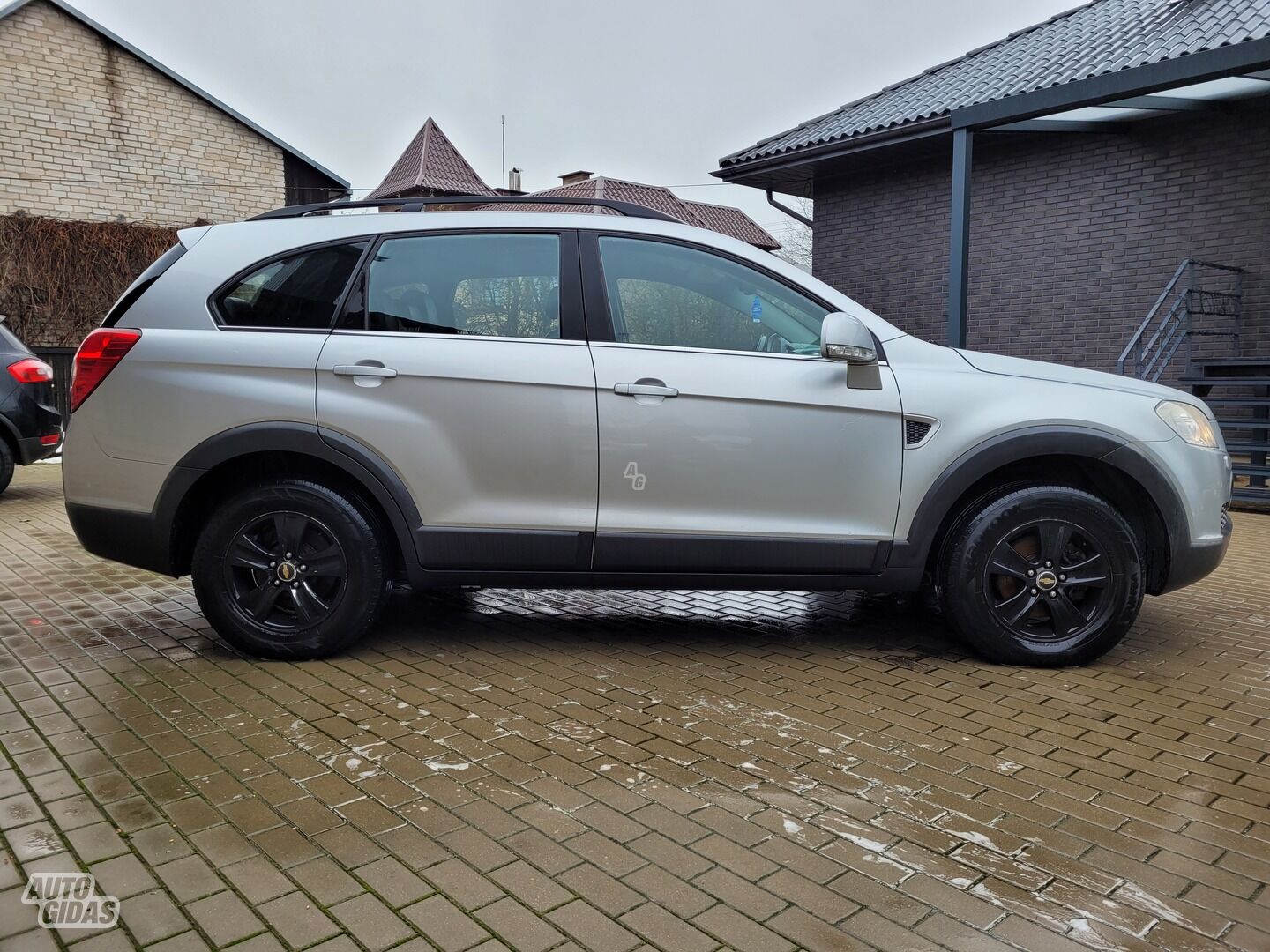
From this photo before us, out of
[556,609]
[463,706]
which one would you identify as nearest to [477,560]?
[463,706]

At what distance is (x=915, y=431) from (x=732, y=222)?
115 feet

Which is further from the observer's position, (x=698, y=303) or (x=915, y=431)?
(x=698, y=303)

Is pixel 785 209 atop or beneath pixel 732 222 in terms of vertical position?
beneath

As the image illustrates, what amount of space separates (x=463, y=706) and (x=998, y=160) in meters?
12.5

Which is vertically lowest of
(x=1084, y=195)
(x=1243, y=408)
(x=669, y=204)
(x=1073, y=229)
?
(x=1243, y=408)

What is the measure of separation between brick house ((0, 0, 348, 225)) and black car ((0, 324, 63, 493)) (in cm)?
1351

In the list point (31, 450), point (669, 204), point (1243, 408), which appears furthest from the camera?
point (669, 204)

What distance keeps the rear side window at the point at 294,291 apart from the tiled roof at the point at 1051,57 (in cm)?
843

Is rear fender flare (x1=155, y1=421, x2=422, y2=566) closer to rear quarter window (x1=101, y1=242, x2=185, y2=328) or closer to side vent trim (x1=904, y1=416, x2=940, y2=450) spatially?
rear quarter window (x1=101, y1=242, x2=185, y2=328)

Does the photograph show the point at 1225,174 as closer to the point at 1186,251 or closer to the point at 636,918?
the point at 1186,251

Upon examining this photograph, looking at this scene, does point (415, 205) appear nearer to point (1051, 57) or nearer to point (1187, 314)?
point (1187, 314)

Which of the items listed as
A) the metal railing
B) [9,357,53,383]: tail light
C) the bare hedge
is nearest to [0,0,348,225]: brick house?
the bare hedge

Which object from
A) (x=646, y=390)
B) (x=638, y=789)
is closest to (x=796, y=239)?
(x=646, y=390)

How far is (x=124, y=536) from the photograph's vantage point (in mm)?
4148
